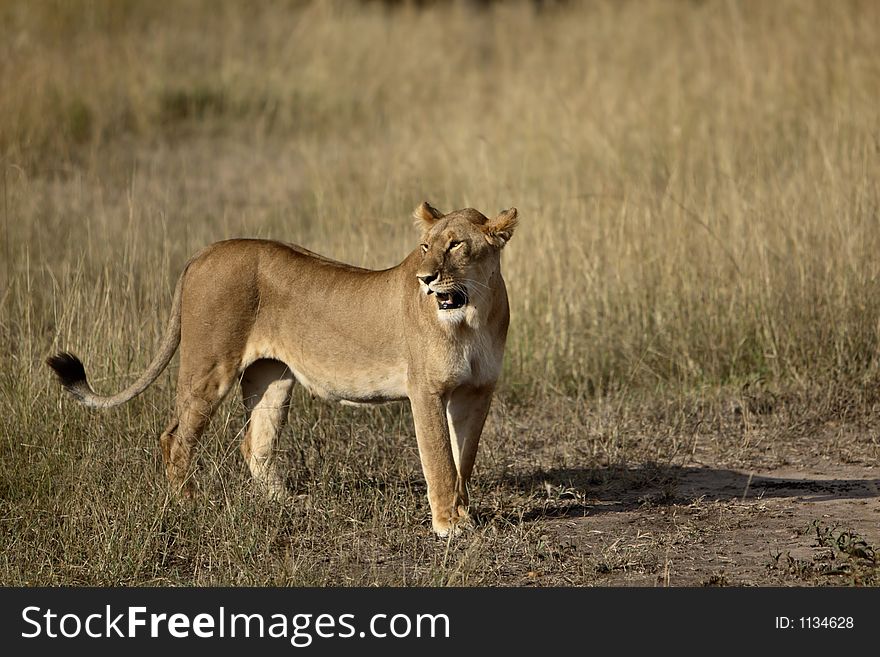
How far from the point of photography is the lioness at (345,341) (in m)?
4.56

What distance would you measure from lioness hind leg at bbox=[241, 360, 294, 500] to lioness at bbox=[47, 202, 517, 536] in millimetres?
12

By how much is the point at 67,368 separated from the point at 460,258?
67.0 inches

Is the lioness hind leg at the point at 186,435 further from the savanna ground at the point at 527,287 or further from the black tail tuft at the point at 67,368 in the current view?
the black tail tuft at the point at 67,368

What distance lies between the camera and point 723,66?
35.9 feet

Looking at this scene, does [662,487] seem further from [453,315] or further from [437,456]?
[453,315]

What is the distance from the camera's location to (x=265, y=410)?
17.4 feet

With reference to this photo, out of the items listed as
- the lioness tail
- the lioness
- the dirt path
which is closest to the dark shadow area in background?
the dirt path

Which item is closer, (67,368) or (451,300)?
(451,300)

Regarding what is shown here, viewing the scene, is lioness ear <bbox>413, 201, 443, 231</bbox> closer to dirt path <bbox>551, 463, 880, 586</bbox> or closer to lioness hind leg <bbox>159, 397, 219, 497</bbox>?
lioness hind leg <bbox>159, 397, 219, 497</bbox>

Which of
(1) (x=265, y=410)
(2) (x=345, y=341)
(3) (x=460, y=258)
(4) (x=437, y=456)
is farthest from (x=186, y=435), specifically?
(3) (x=460, y=258)

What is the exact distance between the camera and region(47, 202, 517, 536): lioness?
456 cm

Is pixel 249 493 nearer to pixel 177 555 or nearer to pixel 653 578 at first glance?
pixel 177 555
